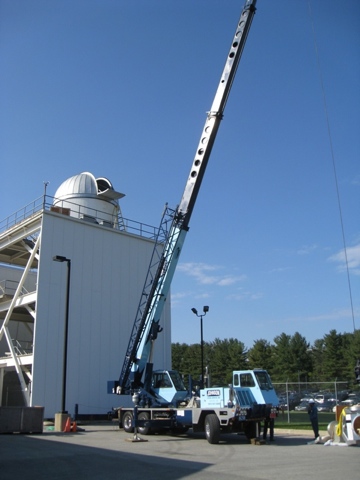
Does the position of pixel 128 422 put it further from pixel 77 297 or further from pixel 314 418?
pixel 77 297

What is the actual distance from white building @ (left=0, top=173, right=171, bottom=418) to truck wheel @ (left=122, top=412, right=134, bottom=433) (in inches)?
316

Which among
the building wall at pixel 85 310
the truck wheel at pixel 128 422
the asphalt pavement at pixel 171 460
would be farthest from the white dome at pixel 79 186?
the asphalt pavement at pixel 171 460

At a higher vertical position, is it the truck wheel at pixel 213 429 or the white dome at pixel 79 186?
the white dome at pixel 79 186

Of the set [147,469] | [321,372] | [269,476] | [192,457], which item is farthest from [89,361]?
[321,372]

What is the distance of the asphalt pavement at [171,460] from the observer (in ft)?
35.6

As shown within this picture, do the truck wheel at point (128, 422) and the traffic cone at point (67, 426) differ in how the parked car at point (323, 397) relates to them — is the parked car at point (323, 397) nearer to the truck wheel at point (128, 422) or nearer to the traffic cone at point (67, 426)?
the truck wheel at point (128, 422)

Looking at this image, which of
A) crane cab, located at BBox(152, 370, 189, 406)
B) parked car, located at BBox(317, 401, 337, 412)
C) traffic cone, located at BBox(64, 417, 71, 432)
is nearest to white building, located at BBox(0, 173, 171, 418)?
traffic cone, located at BBox(64, 417, 71, 432)

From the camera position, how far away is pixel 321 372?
76.9 metres

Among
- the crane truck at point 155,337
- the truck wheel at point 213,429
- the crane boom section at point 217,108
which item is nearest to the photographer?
the truck wheel at point 213,429

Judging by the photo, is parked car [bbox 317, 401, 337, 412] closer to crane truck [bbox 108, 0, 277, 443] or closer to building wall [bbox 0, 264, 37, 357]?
crane truck [bbox 108, 0, 277, 443]

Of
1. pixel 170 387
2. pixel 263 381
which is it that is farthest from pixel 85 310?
pixel 263 381

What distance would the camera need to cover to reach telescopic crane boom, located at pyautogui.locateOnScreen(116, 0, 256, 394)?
22.6 meters

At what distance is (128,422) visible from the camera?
22.6 metres

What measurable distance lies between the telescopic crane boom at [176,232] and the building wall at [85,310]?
25.1 feet
